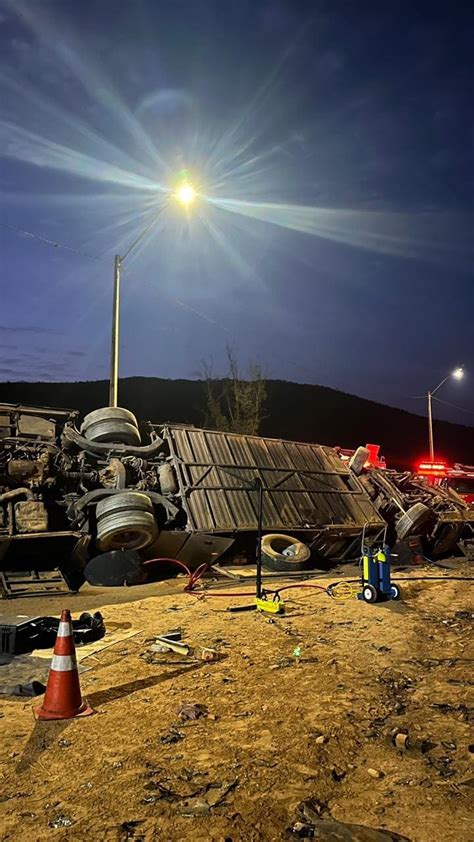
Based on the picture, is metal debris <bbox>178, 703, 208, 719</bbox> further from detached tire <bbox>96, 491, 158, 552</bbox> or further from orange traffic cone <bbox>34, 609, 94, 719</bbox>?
detached tire <bbox>96, 491, 158, 552</bbox>

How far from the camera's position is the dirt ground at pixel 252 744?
3.07 meters

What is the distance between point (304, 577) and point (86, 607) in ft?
14.6

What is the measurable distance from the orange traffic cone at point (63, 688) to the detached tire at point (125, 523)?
602 cm

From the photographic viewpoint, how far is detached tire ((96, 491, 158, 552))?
1041 centimetres

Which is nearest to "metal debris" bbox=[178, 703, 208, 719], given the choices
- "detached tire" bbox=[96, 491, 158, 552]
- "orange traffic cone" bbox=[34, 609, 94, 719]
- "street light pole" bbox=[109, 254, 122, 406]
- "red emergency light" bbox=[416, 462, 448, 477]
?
"orange traffic cone" bbox=[34, 609, 94, 719]

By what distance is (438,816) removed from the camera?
121 inches

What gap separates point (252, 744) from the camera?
12.9 feet

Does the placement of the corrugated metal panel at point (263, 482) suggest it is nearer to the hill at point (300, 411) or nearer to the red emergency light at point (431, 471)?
the red emergency light at point (431, 471)

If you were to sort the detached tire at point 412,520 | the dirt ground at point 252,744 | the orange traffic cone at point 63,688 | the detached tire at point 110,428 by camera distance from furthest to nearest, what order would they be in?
the detached tire at point 412,520 < the detached tire at point 110,428 < the orange traffic cone at point 63,688 < the dirt ground at point 252,744

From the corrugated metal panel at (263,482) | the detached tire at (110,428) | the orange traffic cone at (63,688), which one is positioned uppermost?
the detached tire at (110,428)

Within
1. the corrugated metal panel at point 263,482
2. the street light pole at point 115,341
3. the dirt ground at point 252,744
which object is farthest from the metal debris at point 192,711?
the street light pole at point 115,341

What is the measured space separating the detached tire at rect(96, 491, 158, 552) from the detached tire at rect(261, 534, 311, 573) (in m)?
2.36

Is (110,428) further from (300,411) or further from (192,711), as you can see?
(300,411)

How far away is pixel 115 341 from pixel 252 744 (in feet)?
40.8
